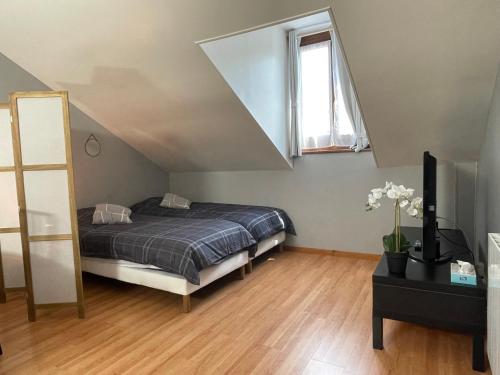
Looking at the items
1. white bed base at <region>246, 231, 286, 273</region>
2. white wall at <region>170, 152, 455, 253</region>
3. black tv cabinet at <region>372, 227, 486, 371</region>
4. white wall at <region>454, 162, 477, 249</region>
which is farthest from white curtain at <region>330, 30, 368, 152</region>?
black tv cabinet at <region>372, 227, 486, 371</region>

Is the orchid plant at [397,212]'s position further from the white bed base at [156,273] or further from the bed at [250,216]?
the bed at [250,216]

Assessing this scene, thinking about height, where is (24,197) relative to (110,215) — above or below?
above

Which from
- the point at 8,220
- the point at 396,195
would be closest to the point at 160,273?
the point at 8,220

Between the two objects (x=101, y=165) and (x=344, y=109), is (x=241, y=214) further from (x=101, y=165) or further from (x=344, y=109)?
(x=101, y=165)

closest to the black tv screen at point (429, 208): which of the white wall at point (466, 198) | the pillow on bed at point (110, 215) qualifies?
the white wall at point (466, 198)

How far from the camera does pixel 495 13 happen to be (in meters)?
1.72

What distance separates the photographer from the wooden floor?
1806 mm

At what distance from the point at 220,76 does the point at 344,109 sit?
1.63 meters

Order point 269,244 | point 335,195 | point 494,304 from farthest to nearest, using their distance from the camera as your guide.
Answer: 1. point 335,195
2. point 269,244
3. point 494,304

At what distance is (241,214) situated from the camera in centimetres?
362

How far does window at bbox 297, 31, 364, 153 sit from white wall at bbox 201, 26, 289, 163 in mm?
247

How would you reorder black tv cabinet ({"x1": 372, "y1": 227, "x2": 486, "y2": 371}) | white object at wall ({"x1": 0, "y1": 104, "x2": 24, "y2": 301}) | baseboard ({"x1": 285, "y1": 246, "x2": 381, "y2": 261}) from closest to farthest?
black tv cabinet ({"x1": 372, "y1": 227, "x2": 486, "y2": 371}) → white object at wall ({"x1": 0, "y1": 104, "x2": 24, "y2": 301}) → baseboard ({"x1": 285, "y1": 246, "x2": 381, "y2": 261})

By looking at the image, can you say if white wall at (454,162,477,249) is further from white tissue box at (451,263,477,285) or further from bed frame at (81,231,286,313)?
bed frame at (81,231,286,313)

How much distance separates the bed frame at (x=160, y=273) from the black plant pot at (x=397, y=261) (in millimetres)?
1421
